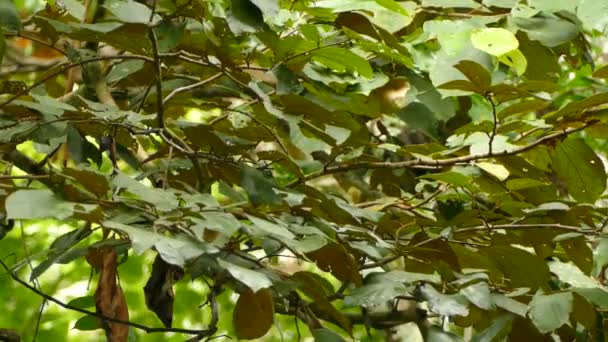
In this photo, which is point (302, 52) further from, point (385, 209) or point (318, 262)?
point (385, 209)

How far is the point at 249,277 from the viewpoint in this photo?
870 mm

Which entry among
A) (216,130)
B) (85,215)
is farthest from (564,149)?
(85,215)

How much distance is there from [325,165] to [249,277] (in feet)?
1.47

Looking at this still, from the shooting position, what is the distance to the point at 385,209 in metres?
1.44

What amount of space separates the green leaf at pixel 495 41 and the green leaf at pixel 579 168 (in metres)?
0.16

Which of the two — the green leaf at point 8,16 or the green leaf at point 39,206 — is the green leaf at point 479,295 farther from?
the green leaf at point 8,16

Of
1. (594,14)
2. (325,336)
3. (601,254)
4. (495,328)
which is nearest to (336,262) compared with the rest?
(325,336)

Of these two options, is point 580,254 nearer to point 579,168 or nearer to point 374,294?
point 579,168

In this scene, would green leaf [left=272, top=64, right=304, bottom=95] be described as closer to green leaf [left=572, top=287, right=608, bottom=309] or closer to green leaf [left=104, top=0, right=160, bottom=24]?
green leaf [left=104, top=0, right=160, bottom=24]

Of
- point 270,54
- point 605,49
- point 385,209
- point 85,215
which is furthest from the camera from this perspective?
point 605,49

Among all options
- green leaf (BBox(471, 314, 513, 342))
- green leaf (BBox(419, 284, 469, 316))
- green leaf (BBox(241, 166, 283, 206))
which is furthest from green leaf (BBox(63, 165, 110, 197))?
green leaf (BBox(471, 314, 513, 342))

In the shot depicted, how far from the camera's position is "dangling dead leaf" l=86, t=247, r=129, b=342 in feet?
3.99

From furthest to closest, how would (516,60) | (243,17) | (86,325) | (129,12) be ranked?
1. (86,325)
2. (516,60)
3. (129,12)
4. (243,17)

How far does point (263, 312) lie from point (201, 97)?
66 cm
